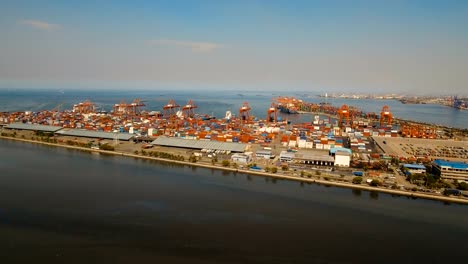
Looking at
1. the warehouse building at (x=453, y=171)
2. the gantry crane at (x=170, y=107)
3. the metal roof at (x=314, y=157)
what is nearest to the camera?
the warehouse building at (x=453, y=171)

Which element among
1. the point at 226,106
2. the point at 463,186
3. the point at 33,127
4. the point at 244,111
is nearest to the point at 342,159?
the point at 463,186

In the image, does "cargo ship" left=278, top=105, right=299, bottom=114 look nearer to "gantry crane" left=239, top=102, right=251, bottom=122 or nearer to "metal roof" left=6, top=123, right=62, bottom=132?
"gantry crane" left=239, top=102, right=251, bottom=122

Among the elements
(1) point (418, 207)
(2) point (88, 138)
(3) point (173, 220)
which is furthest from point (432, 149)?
(2) point (88, 138)

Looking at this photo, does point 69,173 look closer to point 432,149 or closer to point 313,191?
point 313,191

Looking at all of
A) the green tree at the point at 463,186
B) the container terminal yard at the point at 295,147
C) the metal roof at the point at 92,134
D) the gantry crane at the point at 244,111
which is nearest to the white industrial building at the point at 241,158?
the container terminal yard at the point at 295,147

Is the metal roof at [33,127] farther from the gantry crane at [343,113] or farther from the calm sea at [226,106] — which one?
the gantry crane at [343,113]

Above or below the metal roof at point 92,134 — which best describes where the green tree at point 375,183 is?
below
